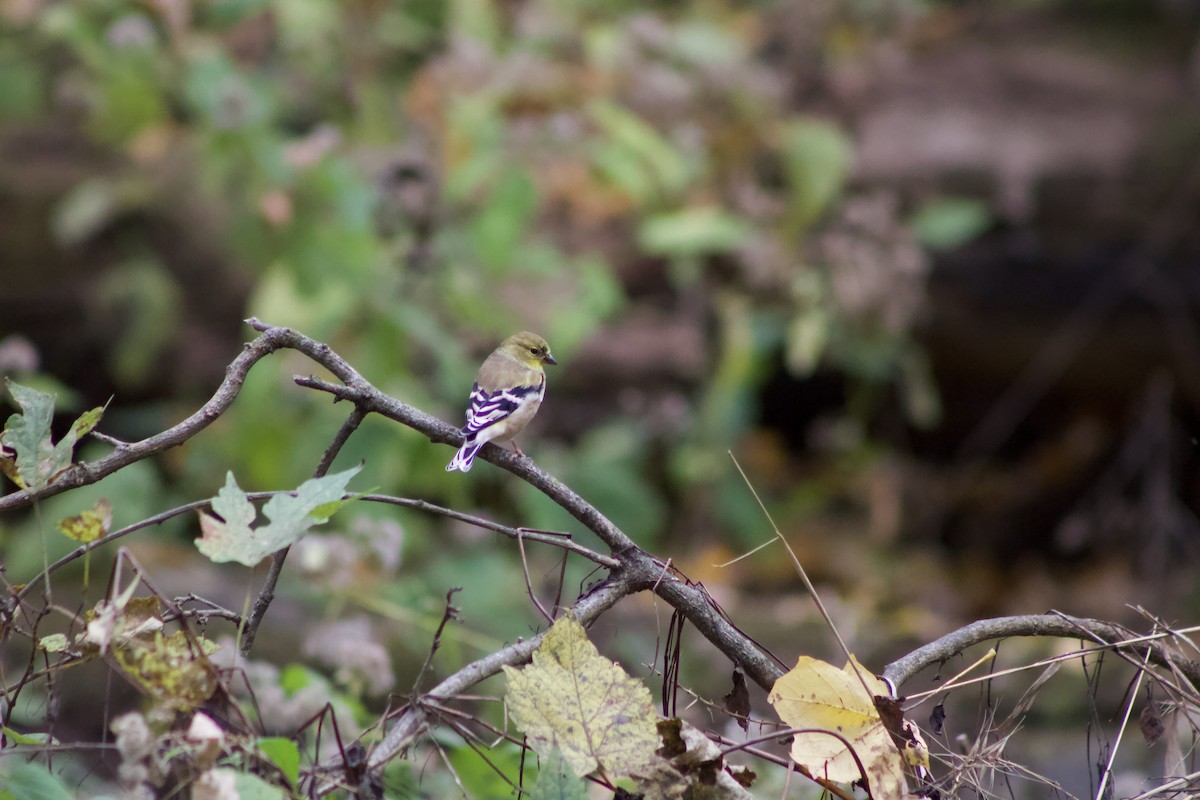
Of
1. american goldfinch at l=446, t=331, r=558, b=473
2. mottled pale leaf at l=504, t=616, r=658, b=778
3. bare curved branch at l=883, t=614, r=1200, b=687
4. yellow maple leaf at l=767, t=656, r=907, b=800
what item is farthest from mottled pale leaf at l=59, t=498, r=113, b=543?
bare curved branch at l=883, t=614, r=1200, b=687

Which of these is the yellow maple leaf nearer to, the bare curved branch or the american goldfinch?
the bare curved branch

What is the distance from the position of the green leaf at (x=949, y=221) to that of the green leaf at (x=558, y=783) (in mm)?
4896

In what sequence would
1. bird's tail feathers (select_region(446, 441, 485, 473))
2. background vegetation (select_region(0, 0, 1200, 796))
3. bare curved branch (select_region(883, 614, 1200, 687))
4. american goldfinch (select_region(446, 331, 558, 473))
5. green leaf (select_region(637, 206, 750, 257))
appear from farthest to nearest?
green leaf (select_region(637, 206, 750, 257)), background vegetation (select_region(0, 0, 1200, 796)), american goldfinch (select_region(446, 331, 558, 473)), bird's tail feathers (select_region(446, 441, 485, 473)), bare curved branch (select_region(883, 614, 1200, 687))

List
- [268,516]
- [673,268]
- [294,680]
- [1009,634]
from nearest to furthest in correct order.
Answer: [268,516] < [1009,634] < [294,680] < [673,268]

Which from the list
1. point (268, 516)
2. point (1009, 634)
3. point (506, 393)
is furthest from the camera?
point (506, 393)

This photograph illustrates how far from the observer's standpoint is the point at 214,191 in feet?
17.7

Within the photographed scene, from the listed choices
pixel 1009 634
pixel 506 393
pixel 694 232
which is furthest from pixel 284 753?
pixel 694 232

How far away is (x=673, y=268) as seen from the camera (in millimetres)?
6277

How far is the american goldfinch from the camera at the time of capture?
2.71 meters

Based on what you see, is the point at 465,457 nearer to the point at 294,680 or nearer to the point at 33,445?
the point at 294,680

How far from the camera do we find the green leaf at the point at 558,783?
1365 mm

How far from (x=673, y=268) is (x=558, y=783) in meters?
5.08

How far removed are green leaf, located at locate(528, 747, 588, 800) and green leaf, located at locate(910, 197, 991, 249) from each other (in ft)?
16.1

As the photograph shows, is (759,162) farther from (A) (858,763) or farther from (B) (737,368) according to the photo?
(A) (858,763)
